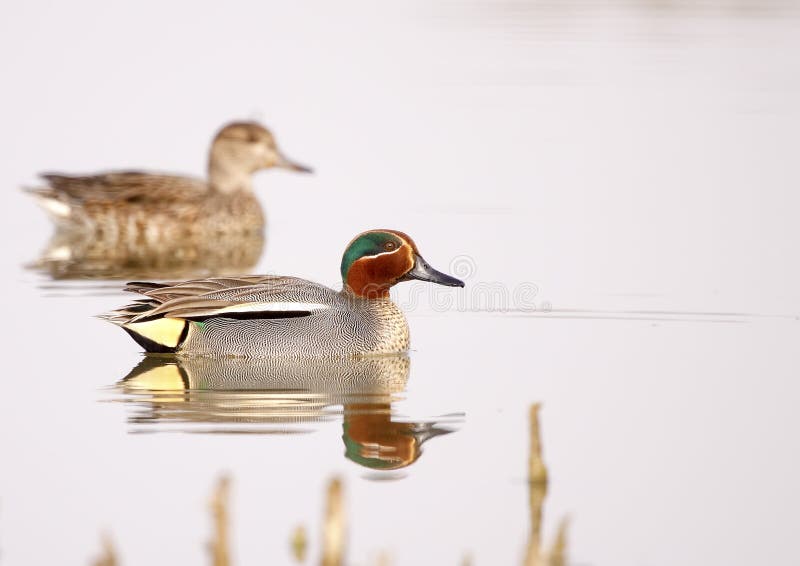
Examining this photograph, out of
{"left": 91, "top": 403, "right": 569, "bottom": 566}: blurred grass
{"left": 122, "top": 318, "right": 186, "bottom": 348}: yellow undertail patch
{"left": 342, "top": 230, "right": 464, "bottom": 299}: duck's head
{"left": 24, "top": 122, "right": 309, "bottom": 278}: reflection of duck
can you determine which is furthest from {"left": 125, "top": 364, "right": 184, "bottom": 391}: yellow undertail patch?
{"left": 24, "top": 122, "right": 309, "bottom": 278}: reflection of duck

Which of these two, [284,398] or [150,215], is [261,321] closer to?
[284,398]

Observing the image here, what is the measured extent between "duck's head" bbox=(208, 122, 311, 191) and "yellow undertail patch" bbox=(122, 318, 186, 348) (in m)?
6.42

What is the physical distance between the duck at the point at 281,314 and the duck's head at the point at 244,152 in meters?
6.18

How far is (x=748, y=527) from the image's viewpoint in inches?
276

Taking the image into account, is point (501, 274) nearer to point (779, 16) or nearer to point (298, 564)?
point (298, 564)

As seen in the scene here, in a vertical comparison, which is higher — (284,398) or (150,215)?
(150,215)

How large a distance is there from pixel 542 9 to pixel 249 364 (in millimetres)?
27775

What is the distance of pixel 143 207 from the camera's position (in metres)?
15.6

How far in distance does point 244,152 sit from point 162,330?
21.6 ft

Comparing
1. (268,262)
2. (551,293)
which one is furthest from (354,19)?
(551,293)

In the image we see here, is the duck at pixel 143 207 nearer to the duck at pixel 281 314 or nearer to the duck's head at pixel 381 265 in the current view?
the duck at pixel 281 314

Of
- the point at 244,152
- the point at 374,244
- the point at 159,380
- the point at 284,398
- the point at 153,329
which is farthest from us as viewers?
the point at 244,152

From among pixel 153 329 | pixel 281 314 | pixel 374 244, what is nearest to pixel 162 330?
pixel 153 329

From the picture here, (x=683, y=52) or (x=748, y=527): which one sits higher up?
(x=683, y=52)
